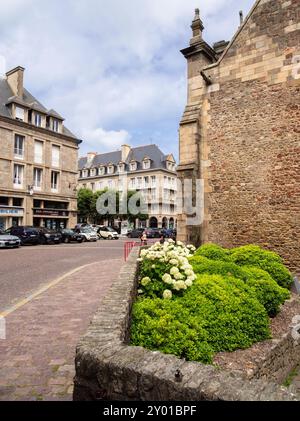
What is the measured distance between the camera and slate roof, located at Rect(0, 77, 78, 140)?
31.2 m

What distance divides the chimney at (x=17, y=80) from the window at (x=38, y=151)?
508cm

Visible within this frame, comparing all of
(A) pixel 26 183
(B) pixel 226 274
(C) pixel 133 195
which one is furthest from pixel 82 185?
(B) pixel 226 274

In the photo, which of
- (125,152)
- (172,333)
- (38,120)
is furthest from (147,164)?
(172,333)

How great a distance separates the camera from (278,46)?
1058 cm

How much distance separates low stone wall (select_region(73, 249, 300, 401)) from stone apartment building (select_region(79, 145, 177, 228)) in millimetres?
54172

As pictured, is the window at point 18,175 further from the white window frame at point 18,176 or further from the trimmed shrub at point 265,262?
the trimmed shrub at point 265,262

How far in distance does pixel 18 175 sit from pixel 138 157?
31.4m

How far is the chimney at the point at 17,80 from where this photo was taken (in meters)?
33.2

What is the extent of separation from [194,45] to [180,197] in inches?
232

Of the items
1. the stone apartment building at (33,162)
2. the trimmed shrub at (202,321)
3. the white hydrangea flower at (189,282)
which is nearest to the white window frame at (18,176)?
the stone apartment building at (33,162)

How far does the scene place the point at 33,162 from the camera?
107 feet

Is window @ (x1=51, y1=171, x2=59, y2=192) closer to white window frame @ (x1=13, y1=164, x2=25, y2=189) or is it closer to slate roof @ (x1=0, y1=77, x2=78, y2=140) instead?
white window frame @ (x1=13, y1=164, x2=25, y2=189)

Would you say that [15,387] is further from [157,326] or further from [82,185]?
[82,185]

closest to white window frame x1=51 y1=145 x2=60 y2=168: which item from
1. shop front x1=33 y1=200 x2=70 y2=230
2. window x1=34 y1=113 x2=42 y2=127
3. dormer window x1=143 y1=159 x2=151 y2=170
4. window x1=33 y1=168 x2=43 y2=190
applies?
window x1=33 y1=168 x2=43 y2=190
